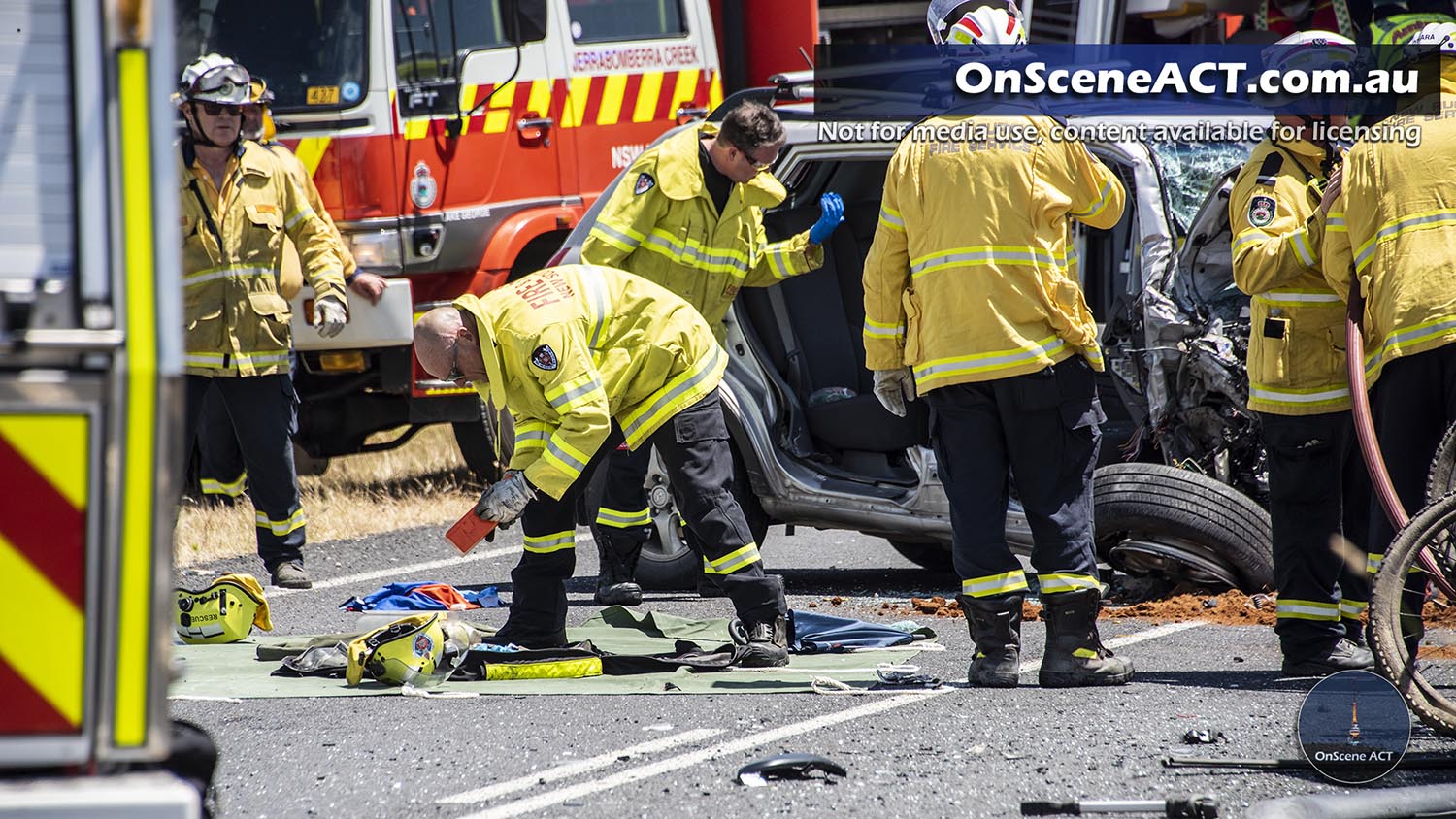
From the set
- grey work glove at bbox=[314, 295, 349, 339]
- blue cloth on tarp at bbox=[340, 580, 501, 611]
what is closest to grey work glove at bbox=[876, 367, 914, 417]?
blue cloth on tarp at bbox=[340, 580, 501, 611]

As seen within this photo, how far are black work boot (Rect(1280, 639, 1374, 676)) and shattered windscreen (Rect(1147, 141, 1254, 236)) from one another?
1718 millimetres

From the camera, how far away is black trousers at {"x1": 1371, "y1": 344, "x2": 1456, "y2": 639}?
501 centimetres

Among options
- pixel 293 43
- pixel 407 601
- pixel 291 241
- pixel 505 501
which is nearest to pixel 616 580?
pixel 407 601

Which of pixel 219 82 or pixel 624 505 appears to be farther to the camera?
pixel 219 82

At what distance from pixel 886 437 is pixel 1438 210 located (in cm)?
266

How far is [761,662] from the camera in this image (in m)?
5.66

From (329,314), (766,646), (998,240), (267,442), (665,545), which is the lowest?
(665,545)

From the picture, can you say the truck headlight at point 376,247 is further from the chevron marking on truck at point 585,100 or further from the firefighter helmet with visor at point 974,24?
the firefighter helmet with visor at point 974,24

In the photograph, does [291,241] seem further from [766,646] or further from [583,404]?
[766,646]

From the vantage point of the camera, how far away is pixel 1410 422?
16.6 ft

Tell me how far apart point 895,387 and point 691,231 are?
1.56 meters

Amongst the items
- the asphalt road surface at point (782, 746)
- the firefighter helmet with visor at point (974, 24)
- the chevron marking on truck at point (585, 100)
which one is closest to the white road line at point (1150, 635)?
the asphalt road surface at point (782, 746)

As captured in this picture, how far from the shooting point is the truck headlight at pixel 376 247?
28.8 feet

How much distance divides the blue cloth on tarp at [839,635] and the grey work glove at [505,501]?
1133mm
